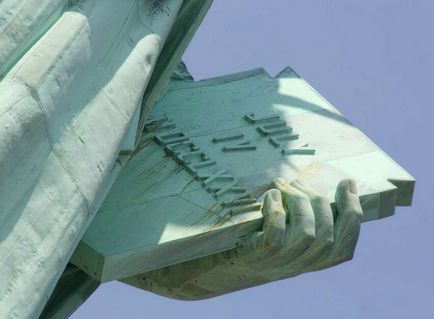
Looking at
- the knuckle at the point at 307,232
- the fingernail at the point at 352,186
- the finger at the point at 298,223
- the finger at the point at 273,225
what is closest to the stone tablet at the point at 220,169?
the finger at the point at 273,225

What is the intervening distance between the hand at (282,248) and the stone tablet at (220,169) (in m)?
0.22

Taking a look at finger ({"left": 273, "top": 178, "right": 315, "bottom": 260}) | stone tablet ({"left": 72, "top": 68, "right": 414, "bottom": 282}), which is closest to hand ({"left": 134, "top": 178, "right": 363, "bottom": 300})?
finger ({"left": 273, "top": 178, "right": 315, "bottom": 260})

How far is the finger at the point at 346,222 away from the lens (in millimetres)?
27688

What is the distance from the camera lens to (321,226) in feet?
90.2

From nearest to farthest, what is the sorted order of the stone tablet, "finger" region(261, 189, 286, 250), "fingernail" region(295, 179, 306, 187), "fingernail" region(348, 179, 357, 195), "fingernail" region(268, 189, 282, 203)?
1. the stone tablet
2. "finger" region(261, 189, 286, 250)
3. "fingernail" region(268, 189, 282, 203)
4. "fingernail" region(348, 179, 357, 195)
5. "fingernail" region(295, 179, 306, 187)

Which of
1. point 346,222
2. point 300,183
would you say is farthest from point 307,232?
point 300,183

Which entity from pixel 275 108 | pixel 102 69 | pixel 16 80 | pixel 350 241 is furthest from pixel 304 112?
pixel 16 80

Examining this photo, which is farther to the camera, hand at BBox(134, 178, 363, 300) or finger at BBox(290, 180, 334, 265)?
finger at BBox(290, 180, 334, 265)

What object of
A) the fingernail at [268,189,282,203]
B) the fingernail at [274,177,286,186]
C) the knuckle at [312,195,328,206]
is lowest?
the fingernail at [274,177,286,186]

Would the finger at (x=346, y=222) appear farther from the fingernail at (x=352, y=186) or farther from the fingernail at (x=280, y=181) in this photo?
the fingernail at (x=280, y=181)

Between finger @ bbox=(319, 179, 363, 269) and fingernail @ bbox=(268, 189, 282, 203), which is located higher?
fingernail @ bbox=(268, 189, 282, 203)

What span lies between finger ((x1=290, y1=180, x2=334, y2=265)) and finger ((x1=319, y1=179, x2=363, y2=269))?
181mm

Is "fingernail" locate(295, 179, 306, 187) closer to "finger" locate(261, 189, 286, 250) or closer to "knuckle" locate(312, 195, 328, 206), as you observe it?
"knuckle" locate(312, 195, 328, 206)

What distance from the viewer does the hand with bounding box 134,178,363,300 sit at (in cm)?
2720
